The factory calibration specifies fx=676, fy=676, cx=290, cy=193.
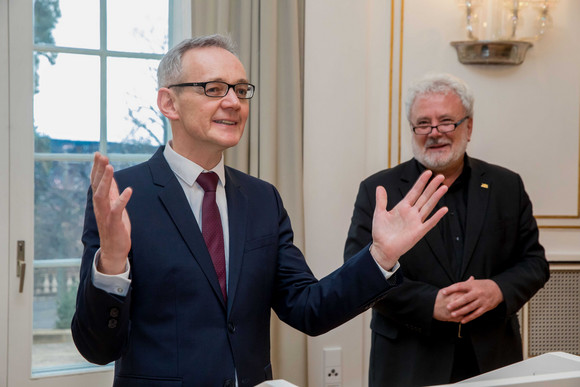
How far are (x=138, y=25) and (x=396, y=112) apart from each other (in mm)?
1391

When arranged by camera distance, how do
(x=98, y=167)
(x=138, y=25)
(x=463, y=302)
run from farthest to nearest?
(x=138, y=25) < (x=463, y=302) < (x=98, y=167)

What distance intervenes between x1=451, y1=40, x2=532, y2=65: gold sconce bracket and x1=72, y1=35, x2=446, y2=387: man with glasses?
6.46 ft

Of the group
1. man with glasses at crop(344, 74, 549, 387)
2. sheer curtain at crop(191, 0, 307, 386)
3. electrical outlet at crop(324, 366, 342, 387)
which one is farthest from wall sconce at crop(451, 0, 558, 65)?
electrical outlet at crop(324, 366, 342, 387)

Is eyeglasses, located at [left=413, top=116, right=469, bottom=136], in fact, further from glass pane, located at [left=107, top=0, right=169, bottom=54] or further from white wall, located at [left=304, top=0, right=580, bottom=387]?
glass pane, located at [left=107, top=0, right=169, bottom=54]

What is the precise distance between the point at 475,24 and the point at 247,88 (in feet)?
6.64

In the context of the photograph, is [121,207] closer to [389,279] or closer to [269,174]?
[389,279]

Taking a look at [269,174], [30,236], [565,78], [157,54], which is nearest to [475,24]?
[565,78]

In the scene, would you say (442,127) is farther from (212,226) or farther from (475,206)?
(212,226)

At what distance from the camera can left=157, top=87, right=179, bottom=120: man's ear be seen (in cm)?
190

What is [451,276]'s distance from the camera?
2.50 m

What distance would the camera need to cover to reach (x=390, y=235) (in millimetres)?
1705

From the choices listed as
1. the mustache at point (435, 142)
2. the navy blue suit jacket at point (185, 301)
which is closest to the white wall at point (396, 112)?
the mustache at point (435, 142)

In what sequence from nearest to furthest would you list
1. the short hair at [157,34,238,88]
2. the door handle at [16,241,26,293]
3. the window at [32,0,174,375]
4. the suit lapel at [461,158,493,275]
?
1. the short hair at [157,34,238,88]
2. the suit lapel at [461,158,493,275]
3. the door handle at [16,241,26,293]
4. the window at [32,0,174,375]

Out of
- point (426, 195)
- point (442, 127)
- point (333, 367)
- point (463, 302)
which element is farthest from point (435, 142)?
point (333, 367)
